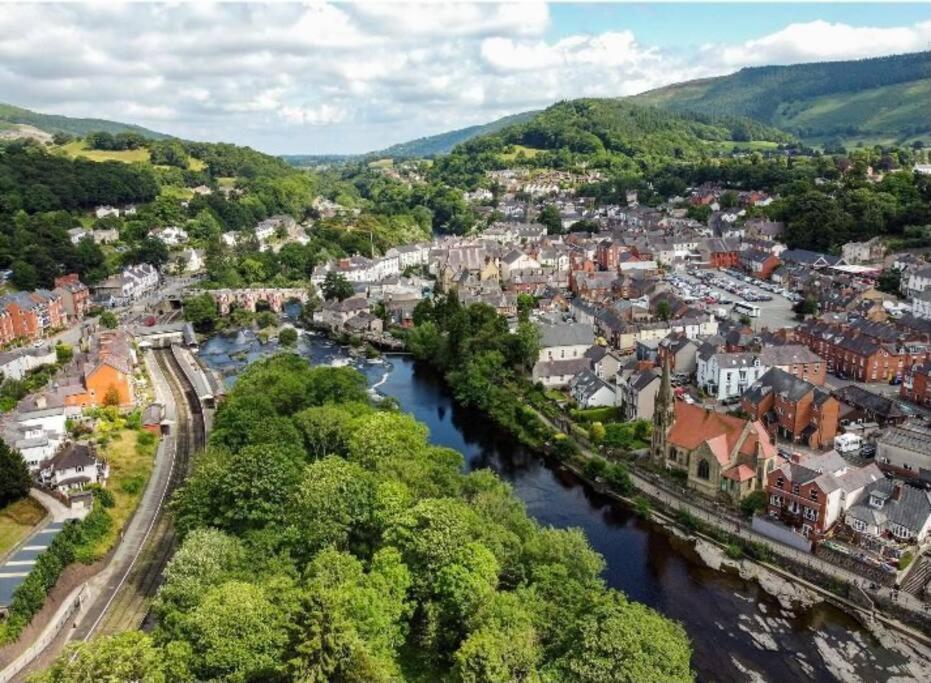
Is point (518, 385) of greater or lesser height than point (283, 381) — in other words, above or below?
below

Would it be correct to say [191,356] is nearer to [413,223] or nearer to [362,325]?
[362,325]

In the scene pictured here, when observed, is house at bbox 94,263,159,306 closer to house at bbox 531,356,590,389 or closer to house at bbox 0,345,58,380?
house at bbox 0,345,58,380

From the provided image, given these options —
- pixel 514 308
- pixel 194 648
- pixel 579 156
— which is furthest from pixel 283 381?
pixel 579 156

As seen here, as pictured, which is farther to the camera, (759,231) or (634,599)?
(759,231)

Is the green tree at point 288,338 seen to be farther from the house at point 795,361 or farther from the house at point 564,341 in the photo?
the house at point 795,361

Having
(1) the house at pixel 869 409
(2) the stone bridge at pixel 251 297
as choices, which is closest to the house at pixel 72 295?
(2) the stone bridge at pixel 251 297

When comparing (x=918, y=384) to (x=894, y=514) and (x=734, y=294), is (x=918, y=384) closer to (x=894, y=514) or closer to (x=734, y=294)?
(x=894, y=514)

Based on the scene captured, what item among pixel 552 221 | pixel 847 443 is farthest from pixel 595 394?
pixel 552 221
